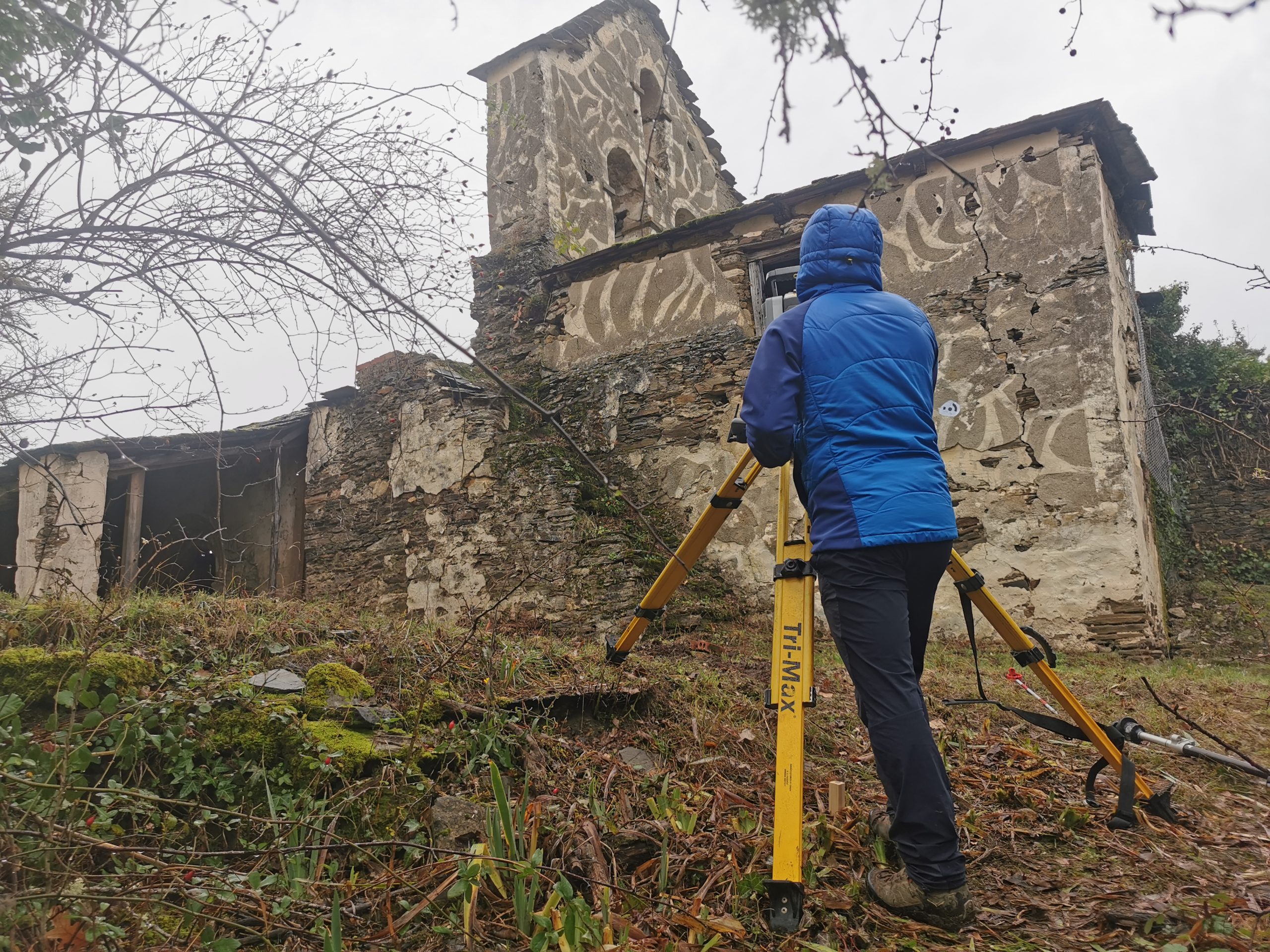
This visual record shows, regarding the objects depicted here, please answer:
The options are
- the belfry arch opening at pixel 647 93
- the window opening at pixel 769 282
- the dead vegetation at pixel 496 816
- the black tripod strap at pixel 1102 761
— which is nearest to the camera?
the dead vegetation at pixel 496 816

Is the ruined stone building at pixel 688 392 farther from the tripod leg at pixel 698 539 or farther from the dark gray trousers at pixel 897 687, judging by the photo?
the dark gray trousers at pixel 897 687

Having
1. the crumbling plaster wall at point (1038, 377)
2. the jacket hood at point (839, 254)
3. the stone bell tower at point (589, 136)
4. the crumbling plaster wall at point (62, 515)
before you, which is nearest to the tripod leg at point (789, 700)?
the jacket hood at point (839, 254)

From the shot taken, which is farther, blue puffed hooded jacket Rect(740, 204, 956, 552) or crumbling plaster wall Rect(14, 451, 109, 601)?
crumbling plaster wall Rect(14, 451, 109, 601)

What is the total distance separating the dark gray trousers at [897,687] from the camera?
6.77 ft

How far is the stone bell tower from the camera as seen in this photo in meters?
9.73

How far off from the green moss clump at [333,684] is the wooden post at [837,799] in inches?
67.9

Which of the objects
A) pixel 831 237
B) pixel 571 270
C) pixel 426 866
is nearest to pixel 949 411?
pixel 571 270

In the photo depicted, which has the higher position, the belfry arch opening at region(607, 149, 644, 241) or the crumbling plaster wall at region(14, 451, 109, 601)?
the belfry arch opening at region(607, 149, 644, 241)

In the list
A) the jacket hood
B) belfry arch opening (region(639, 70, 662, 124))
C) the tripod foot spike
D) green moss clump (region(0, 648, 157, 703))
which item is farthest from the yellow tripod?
belfry arch opening (region(639, 70, 662, 124))

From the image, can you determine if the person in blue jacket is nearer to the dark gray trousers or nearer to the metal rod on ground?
the dark gray trousers

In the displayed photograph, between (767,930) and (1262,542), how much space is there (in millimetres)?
8186

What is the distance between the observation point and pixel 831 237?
2547 mm

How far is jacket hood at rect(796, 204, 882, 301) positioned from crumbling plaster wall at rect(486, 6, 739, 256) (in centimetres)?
639

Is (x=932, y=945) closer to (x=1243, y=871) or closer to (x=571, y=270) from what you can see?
(x=1243, y=871)
